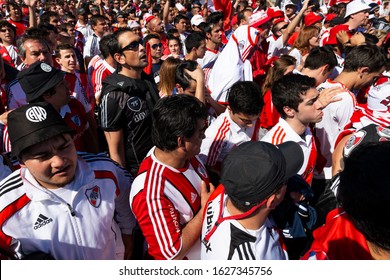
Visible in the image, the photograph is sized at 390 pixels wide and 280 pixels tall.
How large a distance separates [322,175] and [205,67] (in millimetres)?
3253

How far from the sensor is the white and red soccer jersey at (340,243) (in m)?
1.46

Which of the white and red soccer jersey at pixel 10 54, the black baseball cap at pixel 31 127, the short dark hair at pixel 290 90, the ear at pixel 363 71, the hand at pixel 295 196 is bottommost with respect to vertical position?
the white and red soccer jersey at pixel 10 54

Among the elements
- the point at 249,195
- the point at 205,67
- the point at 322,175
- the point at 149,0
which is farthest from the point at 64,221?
the point at 149,0

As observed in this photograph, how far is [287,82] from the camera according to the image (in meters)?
3.08

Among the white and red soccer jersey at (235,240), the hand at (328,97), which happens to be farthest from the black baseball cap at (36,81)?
the hand at (328,97)

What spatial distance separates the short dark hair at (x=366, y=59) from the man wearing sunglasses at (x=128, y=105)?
7.11ft

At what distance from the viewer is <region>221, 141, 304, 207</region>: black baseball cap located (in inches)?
62.0

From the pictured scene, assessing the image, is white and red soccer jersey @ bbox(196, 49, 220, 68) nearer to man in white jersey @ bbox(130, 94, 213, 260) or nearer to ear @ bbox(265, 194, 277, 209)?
man in white jersey @ bbox(130, 94, 213, 260)

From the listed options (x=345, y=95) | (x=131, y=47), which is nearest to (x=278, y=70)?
(x=345, y=95)

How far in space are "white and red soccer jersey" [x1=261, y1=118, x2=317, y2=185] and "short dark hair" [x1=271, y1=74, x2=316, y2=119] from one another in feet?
0.53

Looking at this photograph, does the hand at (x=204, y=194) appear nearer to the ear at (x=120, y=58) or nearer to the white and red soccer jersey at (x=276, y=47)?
Result: the ear at (x=120, y=58)

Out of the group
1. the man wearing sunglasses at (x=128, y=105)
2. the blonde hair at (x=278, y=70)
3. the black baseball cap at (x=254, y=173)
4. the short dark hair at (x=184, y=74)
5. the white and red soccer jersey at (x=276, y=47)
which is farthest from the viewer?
the white and red soccer jersey at (x=276, y=47)

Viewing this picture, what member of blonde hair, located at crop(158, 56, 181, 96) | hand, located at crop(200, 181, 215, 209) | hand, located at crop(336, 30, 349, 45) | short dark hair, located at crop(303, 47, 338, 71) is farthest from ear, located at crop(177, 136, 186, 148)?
hand, located at crop(336, 30, 349, 45)

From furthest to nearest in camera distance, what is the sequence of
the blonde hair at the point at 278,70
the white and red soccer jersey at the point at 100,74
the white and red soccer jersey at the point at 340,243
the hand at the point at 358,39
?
the hand at the point at 358,39
the white and red soccer jersey at the point at 100,74
the blonde hair at the point at 278,70
the white and red soccer jersey at the point at 340,243
